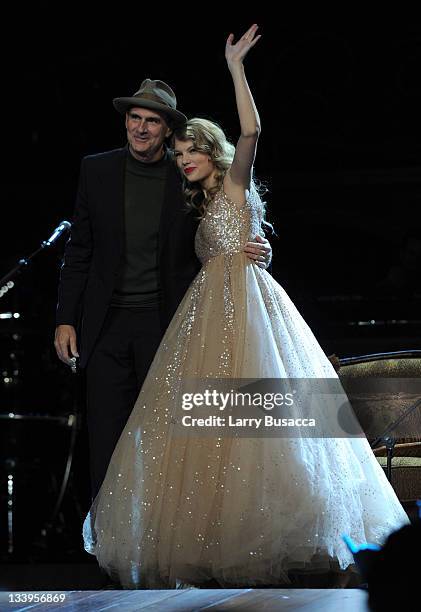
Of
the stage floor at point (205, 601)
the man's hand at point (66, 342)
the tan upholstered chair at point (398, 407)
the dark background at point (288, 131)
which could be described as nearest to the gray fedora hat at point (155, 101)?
the man's hand at point (66, 342)

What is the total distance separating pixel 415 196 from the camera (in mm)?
5332

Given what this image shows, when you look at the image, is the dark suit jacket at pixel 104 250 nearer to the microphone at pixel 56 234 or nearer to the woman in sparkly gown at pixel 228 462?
the woman in sparkly gown at pixel 228 462

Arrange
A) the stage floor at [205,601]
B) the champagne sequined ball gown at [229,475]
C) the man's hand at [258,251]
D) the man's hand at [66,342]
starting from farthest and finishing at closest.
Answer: the man's hand at [66,342] → the man's hand at [258,251] → the champagne sequined ball gown at [229,475] → the stage floor at [205,601]

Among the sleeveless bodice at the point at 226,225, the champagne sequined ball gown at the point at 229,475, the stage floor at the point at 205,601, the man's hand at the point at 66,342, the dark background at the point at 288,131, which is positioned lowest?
the stage floor at the point at 205,601

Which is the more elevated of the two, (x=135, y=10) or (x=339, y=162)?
(x=135, y=10)

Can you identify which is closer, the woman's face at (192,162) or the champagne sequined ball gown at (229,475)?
the champagne sequined ball gown at (229,475)

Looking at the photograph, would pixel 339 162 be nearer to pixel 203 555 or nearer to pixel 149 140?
pixel 149 140

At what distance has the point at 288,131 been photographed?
5.30 m

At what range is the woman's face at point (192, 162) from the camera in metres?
2.95

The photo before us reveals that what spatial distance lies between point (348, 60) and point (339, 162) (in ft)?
1.62

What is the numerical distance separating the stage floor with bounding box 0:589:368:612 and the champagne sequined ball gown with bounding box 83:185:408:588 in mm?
878

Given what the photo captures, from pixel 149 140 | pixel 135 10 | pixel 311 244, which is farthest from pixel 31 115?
pixel 149 140

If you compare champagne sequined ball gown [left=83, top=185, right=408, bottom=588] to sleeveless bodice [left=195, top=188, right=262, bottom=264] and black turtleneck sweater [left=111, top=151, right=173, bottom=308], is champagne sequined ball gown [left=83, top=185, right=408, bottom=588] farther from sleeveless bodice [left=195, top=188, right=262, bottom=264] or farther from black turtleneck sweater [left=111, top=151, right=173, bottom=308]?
black turtleneck sweater [left=111, top=151, right=173, bottom=308]

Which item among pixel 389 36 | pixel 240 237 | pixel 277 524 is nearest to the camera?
pixel 277 524
